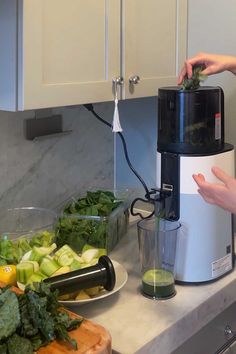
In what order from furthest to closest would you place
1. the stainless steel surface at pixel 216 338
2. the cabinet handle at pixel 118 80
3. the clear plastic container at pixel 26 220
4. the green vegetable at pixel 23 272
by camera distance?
1. the clear plastic container at pixel 26 220
2. the cabinet handle at pixel 118 80
3. the stainless steel surface at pixel 216 338
4. the green vegetable at pixel 23 272

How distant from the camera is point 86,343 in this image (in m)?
0.96

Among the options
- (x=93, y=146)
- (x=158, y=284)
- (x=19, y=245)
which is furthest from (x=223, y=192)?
(x=93, y=146)

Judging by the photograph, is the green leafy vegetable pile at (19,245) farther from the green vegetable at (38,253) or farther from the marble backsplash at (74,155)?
the marble backsplash at (74,155)

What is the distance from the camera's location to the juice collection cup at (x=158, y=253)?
136 cm

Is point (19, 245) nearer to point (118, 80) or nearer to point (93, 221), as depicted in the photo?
point (93, 221)

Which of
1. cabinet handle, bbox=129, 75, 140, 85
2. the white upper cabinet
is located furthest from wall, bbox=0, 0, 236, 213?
cabinet handle, bbox=129, 75, 140, 85

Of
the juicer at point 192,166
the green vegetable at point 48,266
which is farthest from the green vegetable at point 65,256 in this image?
the juicer at point 192,166

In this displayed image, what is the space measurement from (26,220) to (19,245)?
0.77 ft

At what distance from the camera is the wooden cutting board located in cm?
94

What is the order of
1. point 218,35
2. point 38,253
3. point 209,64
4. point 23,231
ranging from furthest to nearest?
point 218,35
point 23,231
point 209,64
point 38,253

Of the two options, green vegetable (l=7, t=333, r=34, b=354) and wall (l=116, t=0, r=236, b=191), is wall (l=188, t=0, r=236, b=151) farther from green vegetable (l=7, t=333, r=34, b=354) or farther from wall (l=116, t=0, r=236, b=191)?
green vegetable (l=7, t=333, r=34, b=354)

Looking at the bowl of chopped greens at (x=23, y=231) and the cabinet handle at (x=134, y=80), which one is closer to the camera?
the bowl of chopped greens at (x=23, y=231)

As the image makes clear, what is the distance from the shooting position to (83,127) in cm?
185

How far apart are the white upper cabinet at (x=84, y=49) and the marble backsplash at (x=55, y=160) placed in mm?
325
